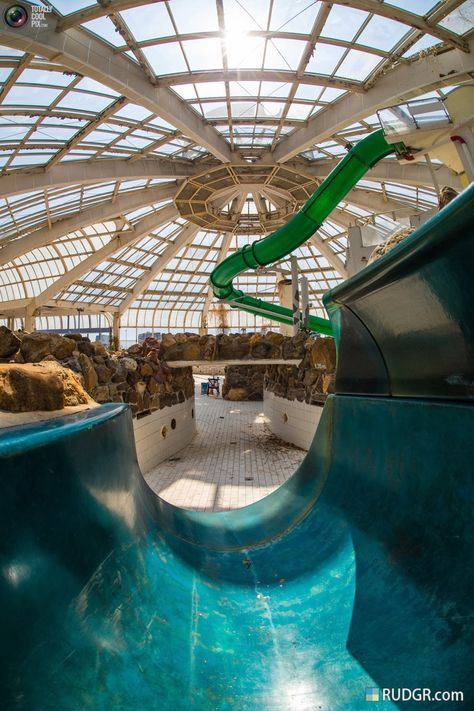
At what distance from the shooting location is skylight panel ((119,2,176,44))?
6730mm

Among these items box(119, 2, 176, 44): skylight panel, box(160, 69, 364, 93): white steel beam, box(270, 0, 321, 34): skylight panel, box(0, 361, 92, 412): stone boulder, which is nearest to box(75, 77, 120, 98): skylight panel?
box(160, 69, 364, 93): white steel beam

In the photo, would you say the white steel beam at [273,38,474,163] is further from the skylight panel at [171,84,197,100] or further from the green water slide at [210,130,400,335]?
the skylight panel at [171,84,197,100]

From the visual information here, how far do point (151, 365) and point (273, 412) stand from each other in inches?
226

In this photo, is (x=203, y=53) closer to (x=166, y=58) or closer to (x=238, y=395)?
(x=166, y=58)

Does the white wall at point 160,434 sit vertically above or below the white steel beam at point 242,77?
below

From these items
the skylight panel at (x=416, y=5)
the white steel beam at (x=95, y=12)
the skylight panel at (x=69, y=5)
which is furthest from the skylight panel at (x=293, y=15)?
the skylight panel at (x=69, y=5)

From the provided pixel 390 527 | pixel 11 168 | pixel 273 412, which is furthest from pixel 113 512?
pixel 11 168

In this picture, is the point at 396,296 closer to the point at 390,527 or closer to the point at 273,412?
the point at 390,527

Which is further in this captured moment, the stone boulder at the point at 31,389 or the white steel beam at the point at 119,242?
the white steel beam at the point at 119,242

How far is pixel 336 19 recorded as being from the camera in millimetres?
7066

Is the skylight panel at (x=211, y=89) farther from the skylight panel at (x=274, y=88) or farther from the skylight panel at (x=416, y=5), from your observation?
the skylight panel at (x=416, y=5)

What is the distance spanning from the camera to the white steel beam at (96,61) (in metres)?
6.38

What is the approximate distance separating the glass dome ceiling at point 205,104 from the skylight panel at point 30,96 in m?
0.04

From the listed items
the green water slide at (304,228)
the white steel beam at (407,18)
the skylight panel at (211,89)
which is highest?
the skylight panel at (211,89)
